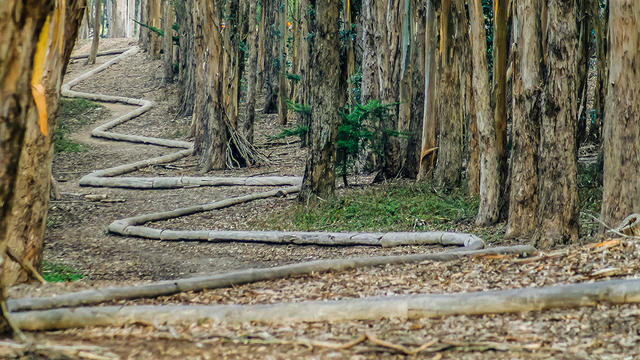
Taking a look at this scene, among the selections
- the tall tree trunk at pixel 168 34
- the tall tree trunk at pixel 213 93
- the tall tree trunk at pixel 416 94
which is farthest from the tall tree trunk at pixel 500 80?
the tall tree trunk at pixel 168 34

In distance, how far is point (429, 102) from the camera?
10023 mm

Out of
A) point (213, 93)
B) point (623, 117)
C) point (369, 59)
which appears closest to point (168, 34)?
point (213, 93)

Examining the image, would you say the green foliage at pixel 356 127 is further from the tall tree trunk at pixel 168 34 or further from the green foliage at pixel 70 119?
the tall tree trunk at pixel 168 34

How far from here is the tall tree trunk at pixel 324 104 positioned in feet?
28.8

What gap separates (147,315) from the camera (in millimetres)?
3543

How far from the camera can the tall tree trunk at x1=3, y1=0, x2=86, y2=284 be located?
483cm

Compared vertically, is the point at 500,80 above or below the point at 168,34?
below

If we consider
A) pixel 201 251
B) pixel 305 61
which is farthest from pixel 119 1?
pixel 201 251

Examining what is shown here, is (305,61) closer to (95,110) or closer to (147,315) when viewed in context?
(95,110)

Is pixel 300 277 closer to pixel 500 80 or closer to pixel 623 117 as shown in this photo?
pixel 623 117

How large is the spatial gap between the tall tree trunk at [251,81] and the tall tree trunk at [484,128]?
29.2 ft

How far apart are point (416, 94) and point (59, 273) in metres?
7.17

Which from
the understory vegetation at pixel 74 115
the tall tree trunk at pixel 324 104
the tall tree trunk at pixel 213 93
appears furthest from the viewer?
the understory vegetation at pixel 74 115

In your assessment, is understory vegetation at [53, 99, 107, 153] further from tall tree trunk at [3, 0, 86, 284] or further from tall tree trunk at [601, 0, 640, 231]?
tall tree trunk at [601, 0, 640, 231]
